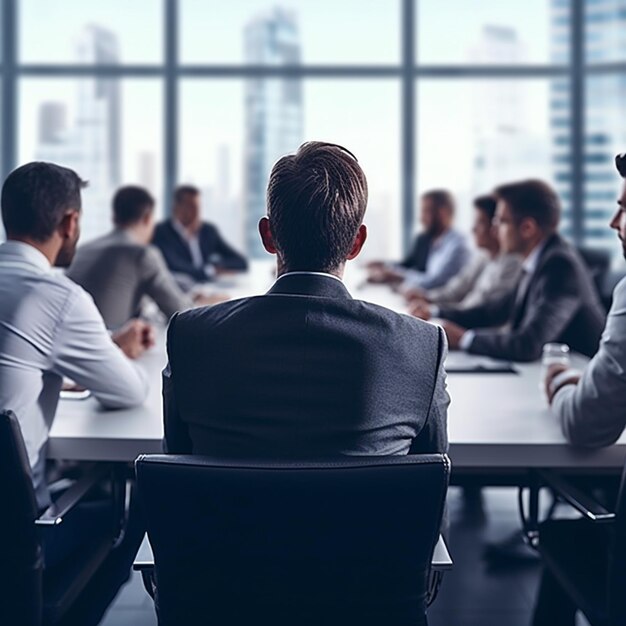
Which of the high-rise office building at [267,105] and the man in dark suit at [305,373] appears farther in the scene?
the high-rise office building at [267,105]

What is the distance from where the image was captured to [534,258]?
11.3 feet

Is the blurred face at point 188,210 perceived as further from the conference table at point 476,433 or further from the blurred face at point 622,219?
the blurred face at point 622,219

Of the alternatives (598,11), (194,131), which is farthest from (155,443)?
(598,11)

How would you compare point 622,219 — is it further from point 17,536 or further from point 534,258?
point 17,536

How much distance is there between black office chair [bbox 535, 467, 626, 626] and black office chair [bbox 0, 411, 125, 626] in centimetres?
104

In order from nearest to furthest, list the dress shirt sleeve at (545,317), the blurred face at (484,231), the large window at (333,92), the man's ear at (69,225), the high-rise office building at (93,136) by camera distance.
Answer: the man's ear at (69,225)
the dress shirt sleeve at (545,317)
the blurred face at (484,231)
the large window at (333,92)
the high-rise office building at (93,136)

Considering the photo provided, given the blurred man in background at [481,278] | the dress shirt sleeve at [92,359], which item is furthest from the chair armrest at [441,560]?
the blurred man in background at [481,278]

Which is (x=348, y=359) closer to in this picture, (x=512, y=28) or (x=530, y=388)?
(x=530, y=388)

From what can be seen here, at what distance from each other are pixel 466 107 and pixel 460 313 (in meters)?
4.94

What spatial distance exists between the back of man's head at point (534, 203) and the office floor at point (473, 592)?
1.23 m

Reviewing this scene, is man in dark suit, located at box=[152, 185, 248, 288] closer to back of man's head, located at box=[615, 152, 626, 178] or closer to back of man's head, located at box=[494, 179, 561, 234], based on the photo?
back of man's head, located at box=[494, 179, 561, 234]

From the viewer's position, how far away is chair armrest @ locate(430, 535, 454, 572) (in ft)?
4.93

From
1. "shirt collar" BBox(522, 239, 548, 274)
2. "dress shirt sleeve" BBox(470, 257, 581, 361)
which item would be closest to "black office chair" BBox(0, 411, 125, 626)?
"dress shirt sleeve" BBox(470, 257, 581, 361)

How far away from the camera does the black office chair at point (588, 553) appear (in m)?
1.71
